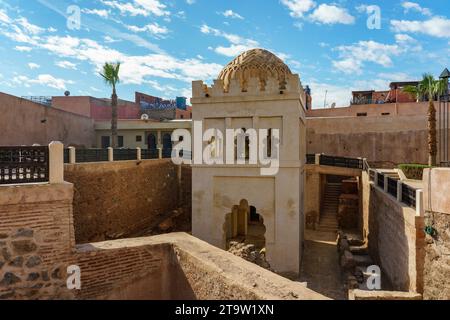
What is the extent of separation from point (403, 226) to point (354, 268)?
4406mm

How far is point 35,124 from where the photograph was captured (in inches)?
825

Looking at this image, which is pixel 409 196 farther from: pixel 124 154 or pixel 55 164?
pixel 124 154

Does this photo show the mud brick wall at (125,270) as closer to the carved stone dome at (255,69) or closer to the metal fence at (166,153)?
the carved stone dome at (255,69)

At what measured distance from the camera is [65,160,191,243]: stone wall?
15250 mm

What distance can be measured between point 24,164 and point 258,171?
31.1 ft

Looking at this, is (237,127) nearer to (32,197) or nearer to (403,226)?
(403,226)

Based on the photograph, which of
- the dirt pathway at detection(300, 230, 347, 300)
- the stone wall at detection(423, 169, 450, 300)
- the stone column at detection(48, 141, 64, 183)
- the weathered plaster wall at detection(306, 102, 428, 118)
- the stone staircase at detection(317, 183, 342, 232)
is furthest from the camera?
the weathered plaster wall at detection(306, 102, 428, 118)

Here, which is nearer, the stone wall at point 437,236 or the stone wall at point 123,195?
the stone wall at point 437,236

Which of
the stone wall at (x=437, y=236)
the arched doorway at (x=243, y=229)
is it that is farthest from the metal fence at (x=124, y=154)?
the stone wall at (x=437, y=236)

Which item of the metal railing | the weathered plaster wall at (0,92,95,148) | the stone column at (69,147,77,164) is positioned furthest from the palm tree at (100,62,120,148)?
the metal railing

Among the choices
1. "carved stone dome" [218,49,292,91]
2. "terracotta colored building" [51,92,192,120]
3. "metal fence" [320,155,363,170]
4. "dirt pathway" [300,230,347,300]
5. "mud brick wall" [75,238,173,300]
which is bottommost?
"dirt pathway" [300,230,347,300]

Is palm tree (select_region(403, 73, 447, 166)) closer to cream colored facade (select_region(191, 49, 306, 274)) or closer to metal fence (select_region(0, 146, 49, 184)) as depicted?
cream colored facade (select_region(191, 49, 306, 274))

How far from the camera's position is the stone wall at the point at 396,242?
28.1ft
